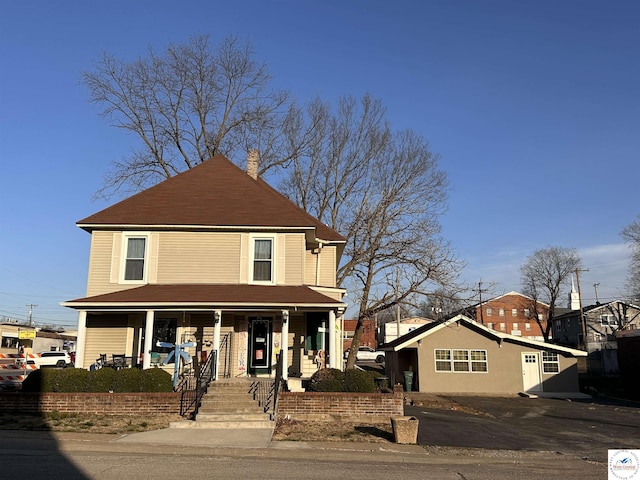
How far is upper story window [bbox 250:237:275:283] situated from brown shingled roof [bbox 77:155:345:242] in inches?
29.6

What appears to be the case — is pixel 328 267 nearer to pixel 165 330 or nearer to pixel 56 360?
pixel 165 330

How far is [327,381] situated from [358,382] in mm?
905

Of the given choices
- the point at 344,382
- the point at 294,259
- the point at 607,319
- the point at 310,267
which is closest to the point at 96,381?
the point at 344,382

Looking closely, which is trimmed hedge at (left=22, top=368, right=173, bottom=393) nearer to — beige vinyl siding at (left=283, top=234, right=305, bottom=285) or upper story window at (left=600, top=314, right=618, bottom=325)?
beige vinyl siding at (left=283, top=234, right=305, bottom=285)

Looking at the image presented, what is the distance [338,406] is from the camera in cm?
1451

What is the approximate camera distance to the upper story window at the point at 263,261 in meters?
19.3

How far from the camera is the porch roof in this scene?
55.0 feet

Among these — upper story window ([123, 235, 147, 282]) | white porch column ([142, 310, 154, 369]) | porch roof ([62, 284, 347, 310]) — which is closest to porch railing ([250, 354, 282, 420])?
porch roof ([62, 284, 347, 310])

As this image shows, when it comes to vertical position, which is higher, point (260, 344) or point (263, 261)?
point (263, 261)

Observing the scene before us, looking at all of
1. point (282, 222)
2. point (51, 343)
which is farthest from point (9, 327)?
point (282, 222)

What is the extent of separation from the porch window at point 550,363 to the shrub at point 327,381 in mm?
20470

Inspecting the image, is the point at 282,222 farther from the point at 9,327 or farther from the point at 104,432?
the point at 9,327

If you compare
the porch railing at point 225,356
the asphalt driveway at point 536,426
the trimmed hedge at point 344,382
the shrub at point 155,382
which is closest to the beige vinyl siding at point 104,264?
the porch railing at point 225,356

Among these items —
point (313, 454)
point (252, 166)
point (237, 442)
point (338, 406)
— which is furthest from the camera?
point (252, 166)
